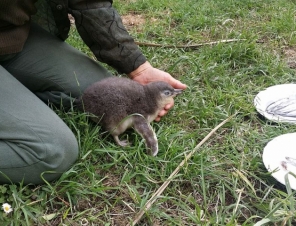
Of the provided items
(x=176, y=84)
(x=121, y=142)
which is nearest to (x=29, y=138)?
(x=121, y=142)

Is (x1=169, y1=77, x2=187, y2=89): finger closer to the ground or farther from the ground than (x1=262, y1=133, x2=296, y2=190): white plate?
farther from the ground

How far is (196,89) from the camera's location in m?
2.88

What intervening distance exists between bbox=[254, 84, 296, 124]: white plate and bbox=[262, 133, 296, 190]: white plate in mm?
255

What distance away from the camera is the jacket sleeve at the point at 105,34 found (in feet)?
8.23

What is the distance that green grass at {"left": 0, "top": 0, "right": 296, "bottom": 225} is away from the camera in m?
1.83

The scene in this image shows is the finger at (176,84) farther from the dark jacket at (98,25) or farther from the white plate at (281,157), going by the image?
the white plate at (281,157)

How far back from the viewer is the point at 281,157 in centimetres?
215

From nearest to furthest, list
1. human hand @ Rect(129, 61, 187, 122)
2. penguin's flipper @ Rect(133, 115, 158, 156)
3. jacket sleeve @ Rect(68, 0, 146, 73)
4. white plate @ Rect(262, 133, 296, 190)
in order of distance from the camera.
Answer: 1. white plate @ Rect(262, 133, 296, 190)
2. penguin's flipper @ Rect(133, 115, 158, 156)
3. jacket sleeve @ Rect(68, 0, 146, 73)
4. human hand @ Rect(129, 61, 187, 122)

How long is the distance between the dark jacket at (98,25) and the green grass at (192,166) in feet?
1.54

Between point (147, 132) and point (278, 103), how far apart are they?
0.99 meters

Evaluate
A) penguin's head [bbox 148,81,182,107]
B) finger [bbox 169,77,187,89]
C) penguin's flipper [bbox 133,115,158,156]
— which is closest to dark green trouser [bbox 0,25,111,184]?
penguin's flipper [bbox 133,115,158,156]

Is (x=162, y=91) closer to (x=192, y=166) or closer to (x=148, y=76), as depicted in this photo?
(x=148, y=76)

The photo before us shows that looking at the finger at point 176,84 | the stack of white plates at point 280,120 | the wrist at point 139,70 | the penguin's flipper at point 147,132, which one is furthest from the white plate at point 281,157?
the wrist at point 139,70

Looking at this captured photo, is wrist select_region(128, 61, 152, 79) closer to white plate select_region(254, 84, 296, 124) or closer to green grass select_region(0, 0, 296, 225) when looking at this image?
green grass select_region(0, 0, 296, 225)
